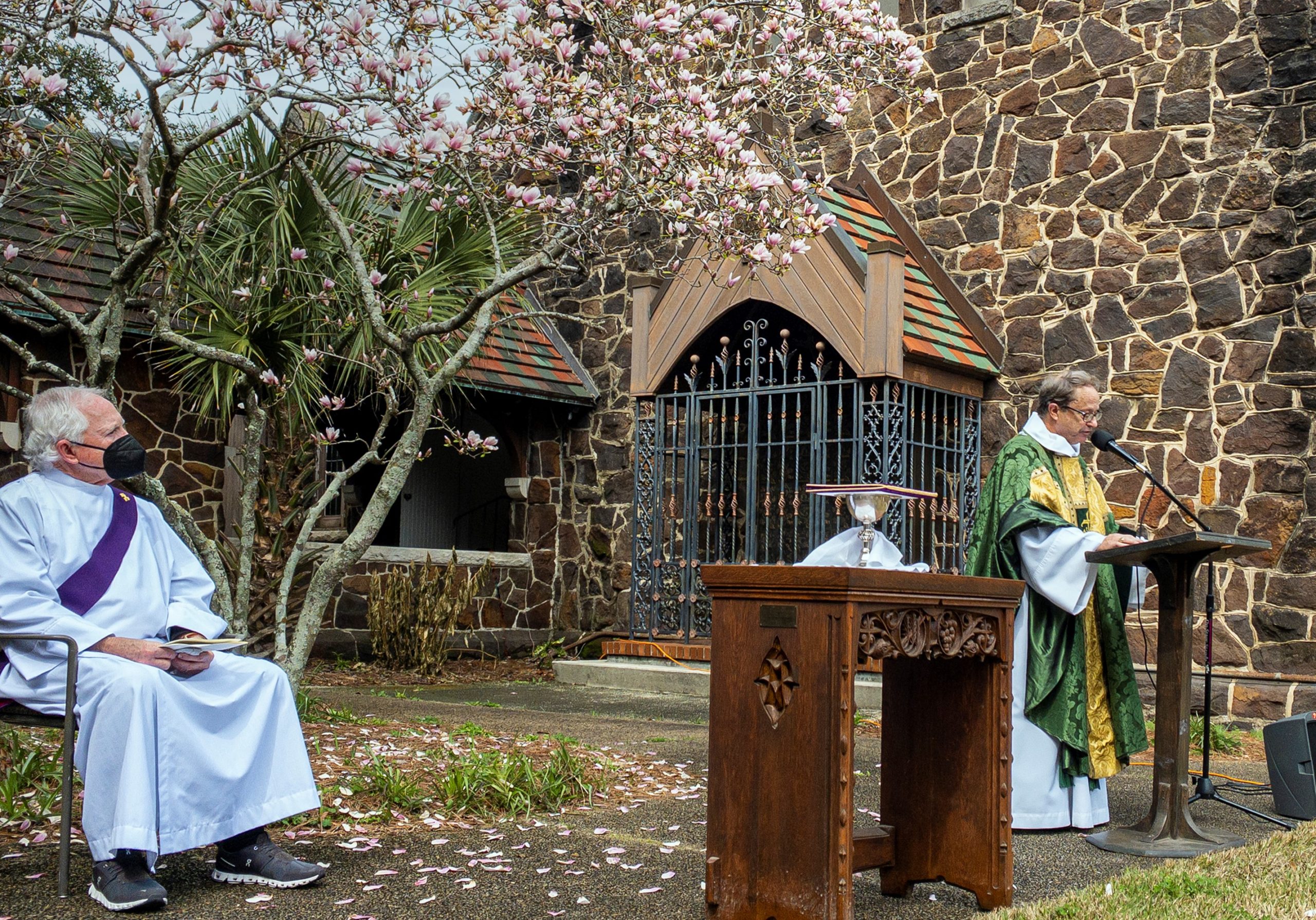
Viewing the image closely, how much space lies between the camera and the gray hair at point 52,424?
13.3ft

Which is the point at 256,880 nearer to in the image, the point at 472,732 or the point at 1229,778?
the point at 472,732

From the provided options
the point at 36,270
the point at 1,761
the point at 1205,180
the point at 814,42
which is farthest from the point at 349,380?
the point at 1205,180

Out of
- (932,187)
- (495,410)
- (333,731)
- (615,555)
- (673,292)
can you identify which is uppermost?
(932,187)

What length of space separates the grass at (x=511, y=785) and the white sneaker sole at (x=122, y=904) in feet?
4.91

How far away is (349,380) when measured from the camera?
35.8 feet

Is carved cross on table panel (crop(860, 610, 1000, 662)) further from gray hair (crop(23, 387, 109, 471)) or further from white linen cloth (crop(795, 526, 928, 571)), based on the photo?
gray hair (crop(23, 387, 109, 471))

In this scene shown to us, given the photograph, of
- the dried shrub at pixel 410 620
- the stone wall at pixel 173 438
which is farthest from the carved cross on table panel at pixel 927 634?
the dried shrub at pixel 410 620

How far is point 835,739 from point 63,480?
255 cm

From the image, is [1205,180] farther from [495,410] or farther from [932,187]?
[495,410]

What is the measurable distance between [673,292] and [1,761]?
20.7ft

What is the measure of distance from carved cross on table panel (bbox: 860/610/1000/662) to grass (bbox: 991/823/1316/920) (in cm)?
73

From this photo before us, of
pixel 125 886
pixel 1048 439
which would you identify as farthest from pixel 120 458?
pixel 1048 439

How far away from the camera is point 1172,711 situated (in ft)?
15.6

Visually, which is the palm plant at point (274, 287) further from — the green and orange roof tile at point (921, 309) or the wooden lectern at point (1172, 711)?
the wooden lectern at point (1172, 711)
